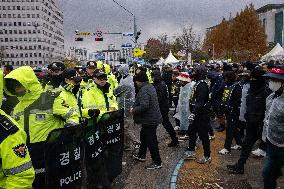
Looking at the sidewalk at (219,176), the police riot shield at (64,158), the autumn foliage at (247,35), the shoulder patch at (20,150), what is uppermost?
the autumn foliage at (247,35)

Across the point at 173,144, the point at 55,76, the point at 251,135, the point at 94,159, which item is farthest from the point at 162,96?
the point at 94,159

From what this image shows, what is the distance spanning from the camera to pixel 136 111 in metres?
7.25

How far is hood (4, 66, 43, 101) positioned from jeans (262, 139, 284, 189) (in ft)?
10.6

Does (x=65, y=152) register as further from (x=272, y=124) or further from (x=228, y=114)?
(x=228, y=114)

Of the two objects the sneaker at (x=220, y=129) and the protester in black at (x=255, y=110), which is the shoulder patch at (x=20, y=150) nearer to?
the protester in black at (x=255, y=110)

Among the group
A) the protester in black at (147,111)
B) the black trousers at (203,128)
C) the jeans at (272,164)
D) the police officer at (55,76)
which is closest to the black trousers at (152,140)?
the protester in black at (147,111)

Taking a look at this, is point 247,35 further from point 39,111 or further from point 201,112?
point 39,111

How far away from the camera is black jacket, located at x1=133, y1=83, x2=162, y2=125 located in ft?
23.6

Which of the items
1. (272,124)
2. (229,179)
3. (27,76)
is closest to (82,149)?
(27,76)

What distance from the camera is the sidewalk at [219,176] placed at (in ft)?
20.9

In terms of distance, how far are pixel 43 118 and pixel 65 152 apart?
0.53 meters

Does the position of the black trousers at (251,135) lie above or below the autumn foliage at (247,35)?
below

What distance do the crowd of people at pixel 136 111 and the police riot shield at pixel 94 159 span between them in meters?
0.26

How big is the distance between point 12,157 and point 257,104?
5142mm
